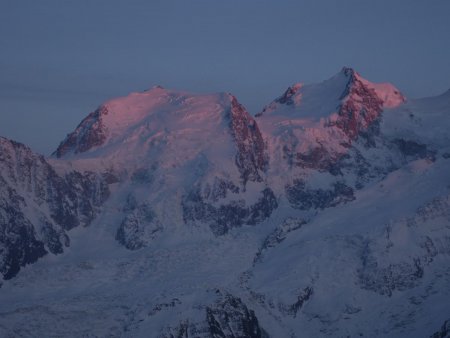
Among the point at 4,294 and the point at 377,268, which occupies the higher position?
→ the point at 4,294

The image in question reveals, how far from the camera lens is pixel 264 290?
186875mm

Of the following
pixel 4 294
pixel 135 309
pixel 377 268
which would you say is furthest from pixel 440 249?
pixel 4 294

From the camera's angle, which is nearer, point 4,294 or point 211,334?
point 211,334

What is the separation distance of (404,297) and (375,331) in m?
9.57

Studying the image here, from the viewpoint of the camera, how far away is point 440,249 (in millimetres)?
196375

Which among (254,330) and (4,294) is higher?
(4,294)

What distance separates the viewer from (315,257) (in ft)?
641

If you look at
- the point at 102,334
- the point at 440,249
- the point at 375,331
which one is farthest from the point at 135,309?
the point at 440,249

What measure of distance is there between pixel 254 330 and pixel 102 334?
69.1 feet

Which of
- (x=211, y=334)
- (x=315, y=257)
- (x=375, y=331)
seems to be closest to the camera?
(x=211, y=334)

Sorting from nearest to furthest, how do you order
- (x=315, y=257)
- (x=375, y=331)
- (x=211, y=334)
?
(x=211, y=334)
(x=375, y=331)
(x=315, y=257)

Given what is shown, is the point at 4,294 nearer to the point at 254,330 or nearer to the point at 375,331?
the point at 254,330

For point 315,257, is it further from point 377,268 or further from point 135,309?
point 135,309

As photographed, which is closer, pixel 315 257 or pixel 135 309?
pixel 135 309
